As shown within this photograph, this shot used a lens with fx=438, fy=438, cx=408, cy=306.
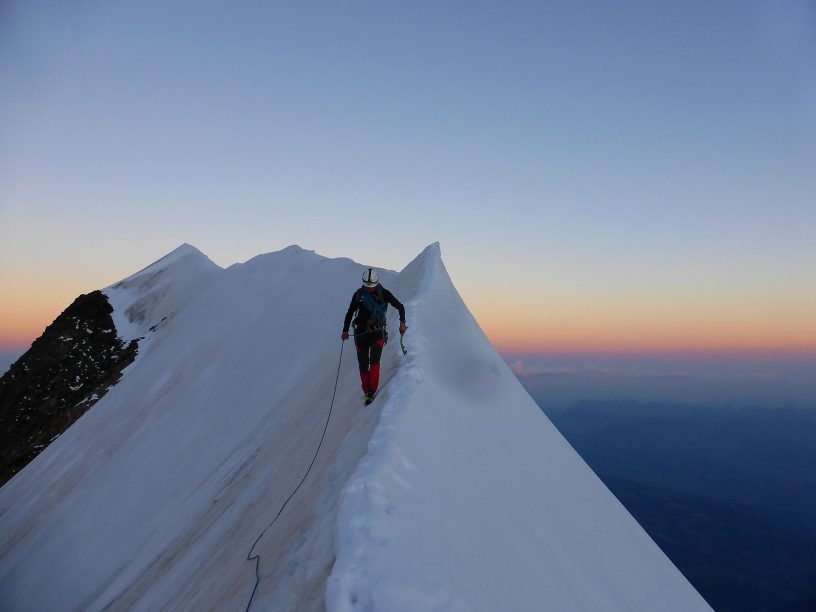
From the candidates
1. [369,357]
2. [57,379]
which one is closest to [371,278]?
[369,357]

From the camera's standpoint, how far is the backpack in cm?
827

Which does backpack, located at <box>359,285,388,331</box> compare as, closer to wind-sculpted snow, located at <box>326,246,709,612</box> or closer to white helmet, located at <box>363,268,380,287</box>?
white helmet, located at <box>363,268,380,287</box>

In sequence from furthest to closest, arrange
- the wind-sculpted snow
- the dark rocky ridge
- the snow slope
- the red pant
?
1. the dark rocky ridge
2. the red pant
3. the snow slope
4. the wind-sculpted snow

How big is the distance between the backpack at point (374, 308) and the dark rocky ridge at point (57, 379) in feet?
103

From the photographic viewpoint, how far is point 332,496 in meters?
5.53

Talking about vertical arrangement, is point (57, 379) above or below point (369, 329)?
below

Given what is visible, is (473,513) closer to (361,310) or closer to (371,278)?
(361,310)

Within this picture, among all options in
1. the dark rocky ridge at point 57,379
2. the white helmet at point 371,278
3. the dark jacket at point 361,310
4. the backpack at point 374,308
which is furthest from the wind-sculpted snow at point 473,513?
the dark rocky ridge at point 57,379

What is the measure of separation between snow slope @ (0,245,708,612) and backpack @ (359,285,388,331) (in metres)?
0.94

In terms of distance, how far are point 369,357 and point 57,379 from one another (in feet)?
134

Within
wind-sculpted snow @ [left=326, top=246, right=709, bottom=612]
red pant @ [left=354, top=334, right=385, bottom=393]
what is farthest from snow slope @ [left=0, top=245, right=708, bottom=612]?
red pant @ [left=354, top=334, right=385, bottom=393]

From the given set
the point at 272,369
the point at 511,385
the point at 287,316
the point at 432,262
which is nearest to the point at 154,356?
the point at 287,316

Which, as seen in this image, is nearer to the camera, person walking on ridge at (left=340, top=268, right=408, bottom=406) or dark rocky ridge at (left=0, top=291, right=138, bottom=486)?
person walking on ridge at (left=340, top=268, right=408, bottom=406)

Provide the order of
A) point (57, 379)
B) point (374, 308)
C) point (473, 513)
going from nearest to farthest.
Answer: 1. point (473, 513)
2. point (374, 308)
3. point (57, 379)
